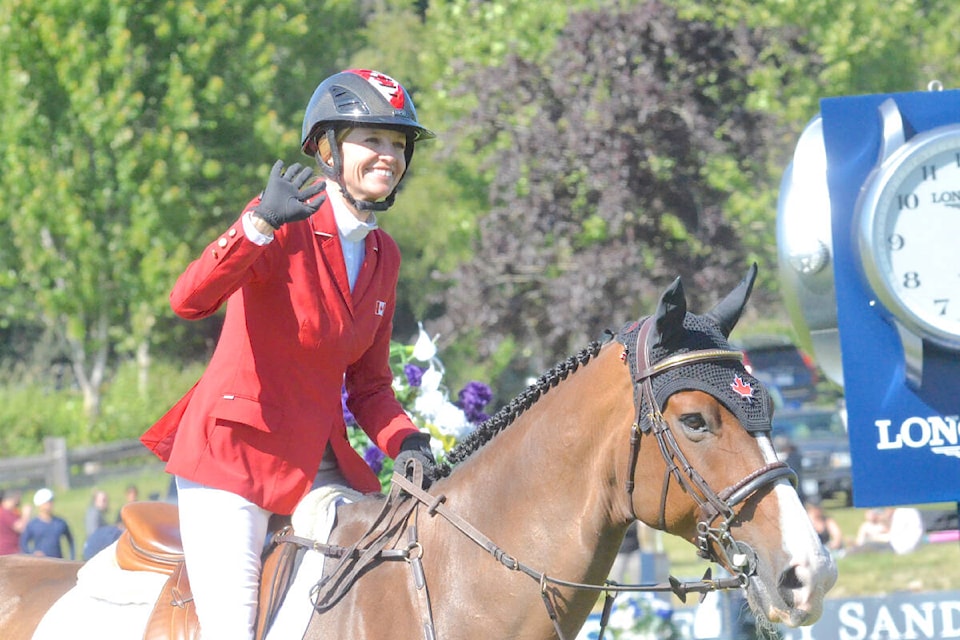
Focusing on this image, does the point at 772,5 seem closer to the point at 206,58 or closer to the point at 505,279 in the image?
the point at 505,279

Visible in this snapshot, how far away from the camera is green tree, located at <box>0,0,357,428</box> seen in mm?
21531

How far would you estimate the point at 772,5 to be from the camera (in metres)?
19.5

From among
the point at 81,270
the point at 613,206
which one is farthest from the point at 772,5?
the point at 81,270

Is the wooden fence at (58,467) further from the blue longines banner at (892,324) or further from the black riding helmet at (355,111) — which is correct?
the black riding helmet at (355,111)

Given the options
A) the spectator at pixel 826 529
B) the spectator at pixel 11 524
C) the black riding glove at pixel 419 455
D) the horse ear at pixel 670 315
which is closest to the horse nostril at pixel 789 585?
the horse ear at pixel 670 315

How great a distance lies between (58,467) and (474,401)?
16063 mm

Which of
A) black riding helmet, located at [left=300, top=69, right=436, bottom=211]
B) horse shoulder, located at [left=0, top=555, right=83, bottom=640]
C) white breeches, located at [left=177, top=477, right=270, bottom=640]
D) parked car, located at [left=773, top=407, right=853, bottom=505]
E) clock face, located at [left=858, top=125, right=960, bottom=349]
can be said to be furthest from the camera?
parked car, located at [left=773, top=407, right=853, bottom=505]

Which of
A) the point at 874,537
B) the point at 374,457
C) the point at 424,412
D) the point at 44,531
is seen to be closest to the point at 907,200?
the point at 424,412

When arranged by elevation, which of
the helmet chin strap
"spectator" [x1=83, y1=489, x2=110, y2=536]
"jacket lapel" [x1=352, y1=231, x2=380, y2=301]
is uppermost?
the helmet chin strap

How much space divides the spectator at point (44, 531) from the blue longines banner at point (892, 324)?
352 inches

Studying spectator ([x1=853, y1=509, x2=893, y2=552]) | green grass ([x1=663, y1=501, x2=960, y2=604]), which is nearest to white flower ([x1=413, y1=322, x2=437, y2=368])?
green grass ([x1=663, y1=501, x2=960, y2=604])

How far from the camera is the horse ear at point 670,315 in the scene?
297 cm

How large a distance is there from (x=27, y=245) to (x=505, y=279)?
12155 mm

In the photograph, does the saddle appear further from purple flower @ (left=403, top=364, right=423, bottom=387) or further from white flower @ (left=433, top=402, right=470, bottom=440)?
purple flower @ (left=403, top=364, right=423, bottom=387)
